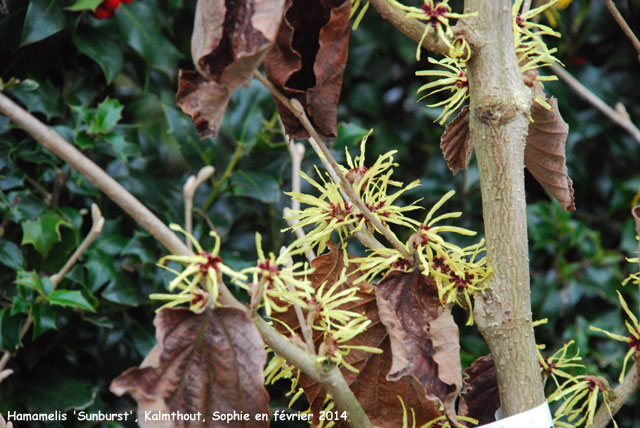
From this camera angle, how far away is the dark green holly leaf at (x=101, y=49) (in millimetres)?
922

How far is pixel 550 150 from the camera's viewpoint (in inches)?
16.5

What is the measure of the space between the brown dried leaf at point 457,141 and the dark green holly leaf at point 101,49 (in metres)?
0.66

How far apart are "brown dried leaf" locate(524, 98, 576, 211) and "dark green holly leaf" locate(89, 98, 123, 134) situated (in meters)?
0.63

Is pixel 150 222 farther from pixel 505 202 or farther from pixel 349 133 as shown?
pixel 349 133

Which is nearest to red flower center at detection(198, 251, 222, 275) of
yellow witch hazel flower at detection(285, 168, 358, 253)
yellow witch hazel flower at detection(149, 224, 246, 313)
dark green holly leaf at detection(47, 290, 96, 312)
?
yellow witch hazel flower at detection(149, 224, 246, 313)

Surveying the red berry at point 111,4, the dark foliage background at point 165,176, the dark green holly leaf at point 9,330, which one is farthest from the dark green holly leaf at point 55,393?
the red berry at point 111,4

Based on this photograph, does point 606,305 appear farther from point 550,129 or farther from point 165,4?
point 165,4

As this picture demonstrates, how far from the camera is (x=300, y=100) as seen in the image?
33 cm

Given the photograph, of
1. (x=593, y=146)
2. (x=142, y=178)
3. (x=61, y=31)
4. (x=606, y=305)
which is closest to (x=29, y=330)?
(x=142, y=178)

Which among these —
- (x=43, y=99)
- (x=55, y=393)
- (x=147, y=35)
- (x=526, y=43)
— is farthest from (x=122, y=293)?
(x=526, y=43)

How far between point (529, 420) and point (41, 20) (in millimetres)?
854

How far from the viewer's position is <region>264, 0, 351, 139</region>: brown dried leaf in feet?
1.01

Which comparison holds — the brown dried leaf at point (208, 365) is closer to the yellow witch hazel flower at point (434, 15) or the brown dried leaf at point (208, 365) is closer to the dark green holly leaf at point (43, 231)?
the yellow witch hazel flower at point (434, 15)

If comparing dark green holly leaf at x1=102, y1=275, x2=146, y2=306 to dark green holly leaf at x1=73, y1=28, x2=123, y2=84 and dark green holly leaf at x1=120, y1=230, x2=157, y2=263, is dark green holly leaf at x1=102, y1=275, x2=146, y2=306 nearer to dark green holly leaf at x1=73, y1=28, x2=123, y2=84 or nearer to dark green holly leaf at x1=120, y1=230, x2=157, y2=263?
dark green holly leaf at x1=120, y1=230, x2=157, y2=263
